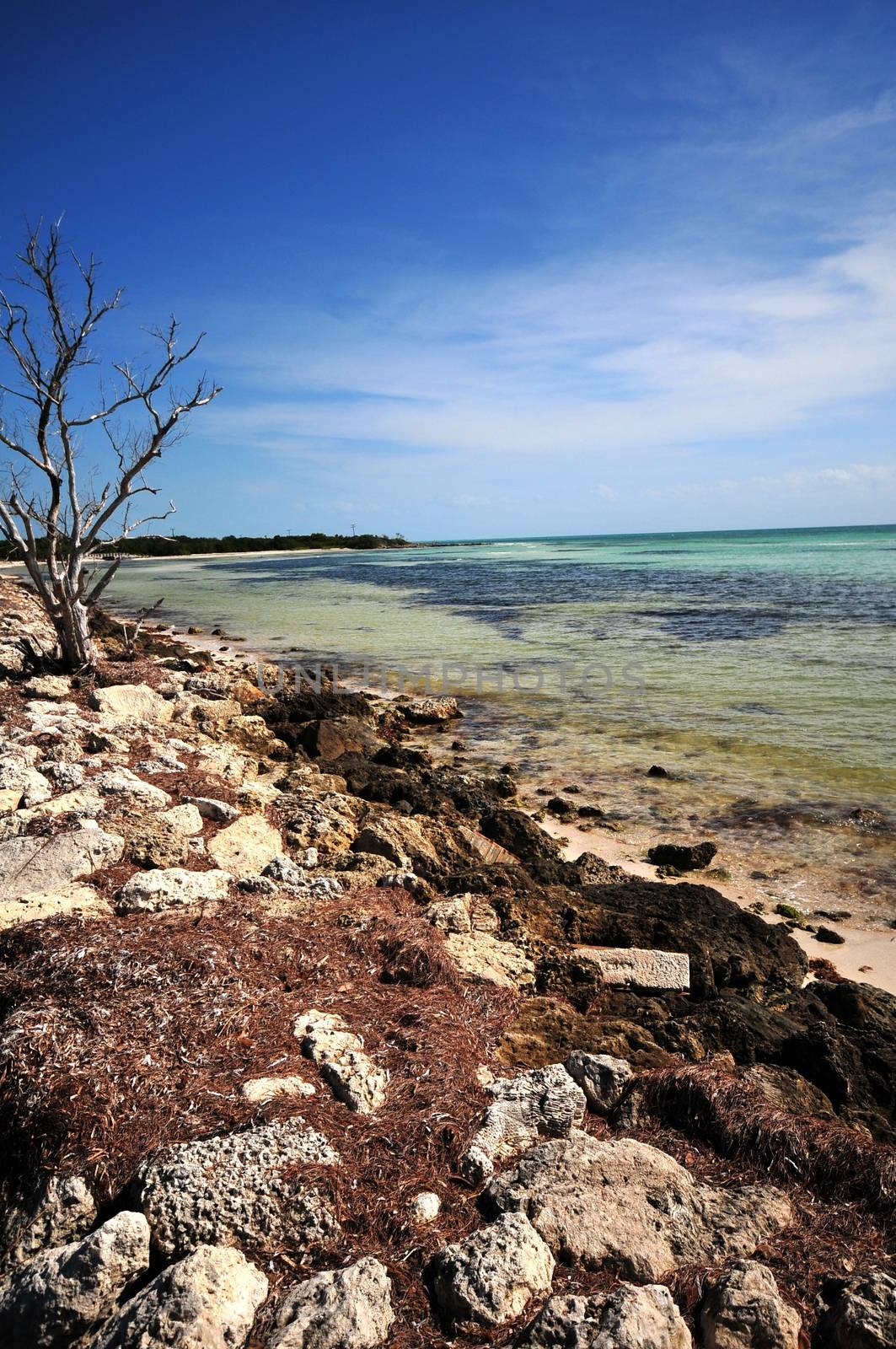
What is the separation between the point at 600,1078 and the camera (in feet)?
11.4

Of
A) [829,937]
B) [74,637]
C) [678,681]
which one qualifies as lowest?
[829,937]

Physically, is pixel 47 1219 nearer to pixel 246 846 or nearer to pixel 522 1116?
pixel 522 1116

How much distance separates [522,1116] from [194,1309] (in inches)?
56.9

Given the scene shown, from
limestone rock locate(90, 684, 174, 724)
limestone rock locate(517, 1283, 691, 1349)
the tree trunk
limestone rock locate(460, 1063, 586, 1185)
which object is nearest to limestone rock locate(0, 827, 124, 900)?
limestone rock locate(460, 1063, 586, 1185)

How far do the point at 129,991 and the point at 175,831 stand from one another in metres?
1.97

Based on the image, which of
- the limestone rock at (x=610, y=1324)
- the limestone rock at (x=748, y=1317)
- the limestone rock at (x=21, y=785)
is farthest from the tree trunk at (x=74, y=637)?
the limestone rock at (x=748, y=1317)

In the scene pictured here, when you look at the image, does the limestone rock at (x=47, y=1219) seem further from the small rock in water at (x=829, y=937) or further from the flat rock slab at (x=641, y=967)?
the small rock in water at (x=829, y=937)

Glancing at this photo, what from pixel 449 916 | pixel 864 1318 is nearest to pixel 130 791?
pixel 449 916

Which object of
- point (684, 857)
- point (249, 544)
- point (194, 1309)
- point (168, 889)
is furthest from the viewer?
point (249, 544)

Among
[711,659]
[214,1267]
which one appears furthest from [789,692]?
[214,1267]

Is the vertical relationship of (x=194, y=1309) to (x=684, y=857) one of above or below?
above

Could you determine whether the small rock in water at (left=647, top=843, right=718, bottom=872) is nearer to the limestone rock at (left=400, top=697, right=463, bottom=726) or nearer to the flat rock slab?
the flat rock slab

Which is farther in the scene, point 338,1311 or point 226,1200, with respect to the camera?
point 226,1200

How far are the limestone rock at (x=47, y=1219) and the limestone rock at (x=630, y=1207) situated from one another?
1.43 meters
